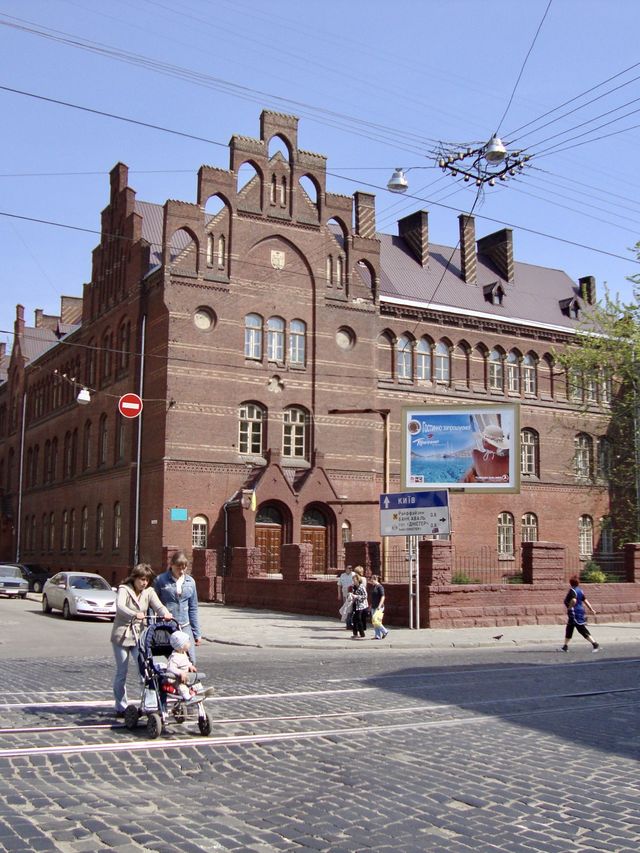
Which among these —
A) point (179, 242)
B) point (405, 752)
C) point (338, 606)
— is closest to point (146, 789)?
point (405, 752)

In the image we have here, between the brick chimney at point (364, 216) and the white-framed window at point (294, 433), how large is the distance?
34.4 feet

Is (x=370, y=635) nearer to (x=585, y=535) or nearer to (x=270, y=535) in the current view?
(x=270, y=535)

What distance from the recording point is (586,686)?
13016 mm

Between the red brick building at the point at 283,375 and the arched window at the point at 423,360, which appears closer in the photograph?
the red brick building at the point at 283,375

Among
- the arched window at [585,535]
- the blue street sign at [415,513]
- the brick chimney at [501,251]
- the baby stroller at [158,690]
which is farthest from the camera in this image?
the brick chimney at [501,251]

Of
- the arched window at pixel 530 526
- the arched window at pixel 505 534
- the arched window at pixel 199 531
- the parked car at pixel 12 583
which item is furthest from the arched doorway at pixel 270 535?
the arched window at pixel 530 526

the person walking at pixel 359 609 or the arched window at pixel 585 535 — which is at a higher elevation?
the arched window at pixel 585 535

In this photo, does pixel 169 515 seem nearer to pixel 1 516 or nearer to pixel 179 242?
pixel 179 242

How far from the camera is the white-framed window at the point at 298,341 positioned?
39.3 metres

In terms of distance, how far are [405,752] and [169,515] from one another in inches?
1082

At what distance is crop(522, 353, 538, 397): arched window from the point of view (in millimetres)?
47719

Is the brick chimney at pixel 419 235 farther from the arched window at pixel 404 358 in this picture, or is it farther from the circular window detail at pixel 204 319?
the circular window detail at pixel 204 319

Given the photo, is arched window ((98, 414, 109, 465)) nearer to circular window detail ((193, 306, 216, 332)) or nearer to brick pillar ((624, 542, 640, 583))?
circular window detail ((193, 306, 216, 332))

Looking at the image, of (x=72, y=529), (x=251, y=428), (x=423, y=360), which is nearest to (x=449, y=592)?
(x=251, y=428)
